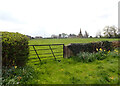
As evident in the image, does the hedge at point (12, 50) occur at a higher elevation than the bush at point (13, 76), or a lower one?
higher

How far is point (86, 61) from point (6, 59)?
5083 millimetres

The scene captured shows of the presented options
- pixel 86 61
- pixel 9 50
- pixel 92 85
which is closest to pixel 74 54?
pixel 86 61

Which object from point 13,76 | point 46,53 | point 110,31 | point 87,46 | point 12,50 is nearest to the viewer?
point 13,76

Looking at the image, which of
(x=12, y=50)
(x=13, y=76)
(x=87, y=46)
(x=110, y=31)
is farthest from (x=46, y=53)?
(x=110, y=31)

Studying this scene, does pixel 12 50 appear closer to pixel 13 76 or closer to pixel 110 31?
pixel 13 76

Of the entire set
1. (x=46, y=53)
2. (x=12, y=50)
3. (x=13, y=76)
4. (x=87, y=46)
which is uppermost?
(x=12, y=50)

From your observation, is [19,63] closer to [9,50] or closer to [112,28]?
[9,50]

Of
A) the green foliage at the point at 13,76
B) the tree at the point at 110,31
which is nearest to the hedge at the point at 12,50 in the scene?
the green foliage at the point at 13,76

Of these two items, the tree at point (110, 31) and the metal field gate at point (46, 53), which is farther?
the tree at point (110, 31)

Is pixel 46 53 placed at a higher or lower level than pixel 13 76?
higher

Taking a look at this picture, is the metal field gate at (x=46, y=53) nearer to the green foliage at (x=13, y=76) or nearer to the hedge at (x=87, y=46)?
the hedge at (x=87, y=46)

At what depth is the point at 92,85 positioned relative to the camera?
11.2 feet

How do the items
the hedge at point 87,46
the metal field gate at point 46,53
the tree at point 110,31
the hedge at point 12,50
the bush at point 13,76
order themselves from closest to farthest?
1. the bush at point 13,76
2. the hedge at point 12,50
3. the metal field gate at point 46,53
4. the hedge at point 87,46
5. the tree at point 110,31

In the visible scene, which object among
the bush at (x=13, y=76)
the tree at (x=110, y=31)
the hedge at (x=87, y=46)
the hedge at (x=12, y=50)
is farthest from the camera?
the tree at (x=110, y=31)
